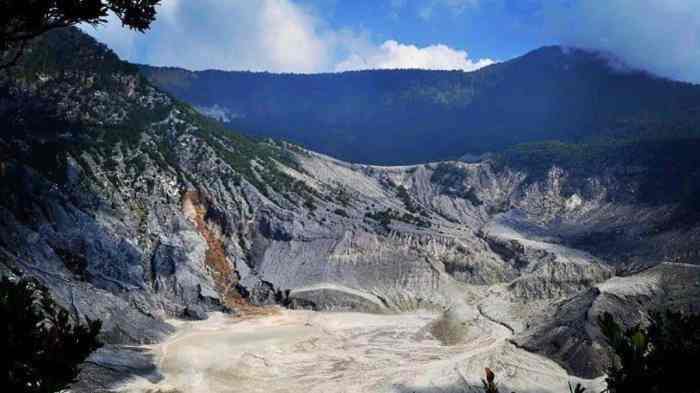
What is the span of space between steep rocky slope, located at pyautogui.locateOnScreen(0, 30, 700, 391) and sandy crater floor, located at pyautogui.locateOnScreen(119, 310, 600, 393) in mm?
2988

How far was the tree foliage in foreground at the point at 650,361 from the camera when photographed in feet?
26.0

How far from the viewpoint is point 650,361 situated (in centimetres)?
836

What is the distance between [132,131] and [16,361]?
79.4 metres

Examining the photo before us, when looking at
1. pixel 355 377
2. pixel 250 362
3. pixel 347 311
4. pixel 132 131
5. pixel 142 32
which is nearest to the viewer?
pixel 142 32

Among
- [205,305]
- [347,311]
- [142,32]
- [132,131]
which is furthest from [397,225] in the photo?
[142,32]

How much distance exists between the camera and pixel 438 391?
3559 centimetres

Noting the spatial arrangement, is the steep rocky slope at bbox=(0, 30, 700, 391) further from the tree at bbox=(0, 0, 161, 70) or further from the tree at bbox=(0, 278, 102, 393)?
the tree at bbox=(0, 278, 102, 393)

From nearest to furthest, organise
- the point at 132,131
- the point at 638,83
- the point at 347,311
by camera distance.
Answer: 1. the point at 347,311
2. the point at 132,131
3. the point at 638,83

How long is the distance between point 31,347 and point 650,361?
8574 mm

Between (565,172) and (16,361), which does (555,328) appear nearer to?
(16,361)

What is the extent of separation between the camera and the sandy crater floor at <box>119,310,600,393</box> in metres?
37.7

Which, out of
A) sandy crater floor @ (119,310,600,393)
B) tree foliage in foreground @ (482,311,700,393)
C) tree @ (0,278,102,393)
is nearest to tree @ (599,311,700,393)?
tree foliage in foreground @ (482,311,700,393)

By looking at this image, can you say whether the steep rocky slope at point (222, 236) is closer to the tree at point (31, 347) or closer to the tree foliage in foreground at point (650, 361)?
the tree at point (31, 347)

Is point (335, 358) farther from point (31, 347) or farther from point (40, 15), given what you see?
point (31, 347)
